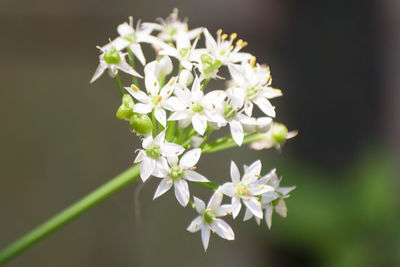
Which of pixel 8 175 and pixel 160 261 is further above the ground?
pixel 8 175

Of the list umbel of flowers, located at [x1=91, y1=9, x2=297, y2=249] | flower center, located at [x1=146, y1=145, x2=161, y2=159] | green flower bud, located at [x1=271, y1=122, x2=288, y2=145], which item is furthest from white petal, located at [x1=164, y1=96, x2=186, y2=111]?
green flower bud, located at [x1=271, y1=122, x2=288, y2=145]

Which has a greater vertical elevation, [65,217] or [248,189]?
[65,217]

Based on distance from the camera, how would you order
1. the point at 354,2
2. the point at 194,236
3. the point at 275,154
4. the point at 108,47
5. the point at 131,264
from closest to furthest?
the point at 108,47 → the point at 131,264 → the point at 194,236 → the point at 275,154 → the point at 354,2

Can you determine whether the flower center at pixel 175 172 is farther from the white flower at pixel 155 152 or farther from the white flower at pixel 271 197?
the white flower at pixel 271 197

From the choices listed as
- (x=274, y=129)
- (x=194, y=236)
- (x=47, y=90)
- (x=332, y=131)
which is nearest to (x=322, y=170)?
(x=332, y=131)

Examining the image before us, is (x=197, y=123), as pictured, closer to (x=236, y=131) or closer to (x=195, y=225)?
(x=236, y=131)

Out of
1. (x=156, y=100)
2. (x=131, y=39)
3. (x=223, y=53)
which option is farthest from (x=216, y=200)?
(x=131, y=39)

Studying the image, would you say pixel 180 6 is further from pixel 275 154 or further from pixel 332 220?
pixel 332 220
